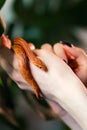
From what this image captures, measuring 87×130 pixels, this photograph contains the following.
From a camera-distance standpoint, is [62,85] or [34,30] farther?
[34,30]

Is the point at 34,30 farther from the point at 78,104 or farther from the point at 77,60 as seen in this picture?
the point at 78,104

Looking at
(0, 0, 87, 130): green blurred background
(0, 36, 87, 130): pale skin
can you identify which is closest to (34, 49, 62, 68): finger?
(0, 36, 87, 130): pale skin

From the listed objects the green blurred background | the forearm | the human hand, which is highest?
the green blurred background

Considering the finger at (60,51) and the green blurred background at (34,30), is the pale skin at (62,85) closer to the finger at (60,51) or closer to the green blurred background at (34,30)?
the finger at (60,51)

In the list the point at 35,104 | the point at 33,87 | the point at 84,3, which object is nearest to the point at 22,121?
the point at 35,104

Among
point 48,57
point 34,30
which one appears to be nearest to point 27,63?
point 48,57

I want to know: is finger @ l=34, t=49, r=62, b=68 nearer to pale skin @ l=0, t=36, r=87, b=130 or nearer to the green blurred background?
A: pale skin @ l=0, t=36, r=87, b=130

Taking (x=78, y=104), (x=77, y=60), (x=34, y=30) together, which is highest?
(x=34, y=30)

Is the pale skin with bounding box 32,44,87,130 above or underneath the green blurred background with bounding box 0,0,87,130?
underneath
